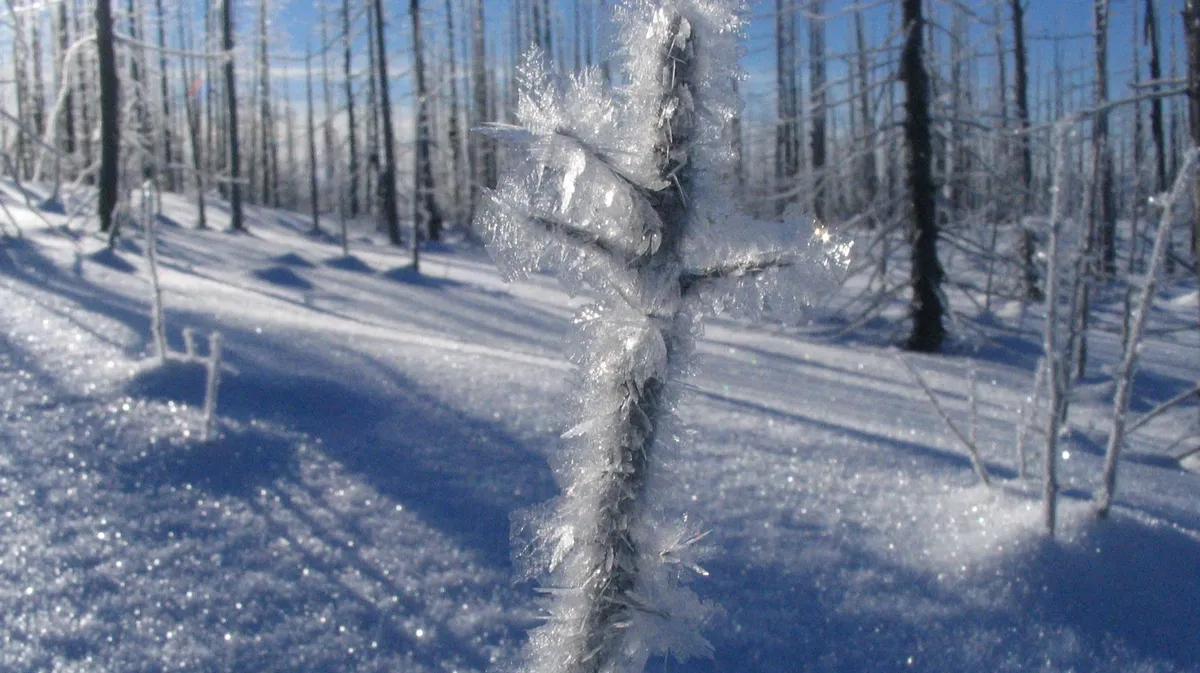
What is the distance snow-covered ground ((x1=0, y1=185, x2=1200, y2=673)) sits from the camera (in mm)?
2121

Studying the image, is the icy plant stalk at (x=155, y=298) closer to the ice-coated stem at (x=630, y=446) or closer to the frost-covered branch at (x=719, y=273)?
the ice-coated stem at (x=630, y=446)

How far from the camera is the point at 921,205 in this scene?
9.16 meters

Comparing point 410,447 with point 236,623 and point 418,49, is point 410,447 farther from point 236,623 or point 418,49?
point 418,49

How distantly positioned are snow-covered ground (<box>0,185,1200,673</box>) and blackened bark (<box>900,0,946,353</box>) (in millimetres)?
4918

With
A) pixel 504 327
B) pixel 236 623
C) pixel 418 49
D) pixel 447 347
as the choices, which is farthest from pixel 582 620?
pixel 418 49

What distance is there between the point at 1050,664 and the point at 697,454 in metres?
1.33

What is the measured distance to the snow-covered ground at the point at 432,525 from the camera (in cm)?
212

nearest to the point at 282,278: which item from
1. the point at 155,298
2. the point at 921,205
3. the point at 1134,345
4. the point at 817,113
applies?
the point at 817,113

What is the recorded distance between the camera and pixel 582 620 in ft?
2.94

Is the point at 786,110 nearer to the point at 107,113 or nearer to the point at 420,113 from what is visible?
the point at 420,113

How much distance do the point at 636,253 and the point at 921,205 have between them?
9.11 metres

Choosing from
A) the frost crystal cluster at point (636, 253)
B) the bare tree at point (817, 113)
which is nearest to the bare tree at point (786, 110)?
the bare tree at point (817, 113)

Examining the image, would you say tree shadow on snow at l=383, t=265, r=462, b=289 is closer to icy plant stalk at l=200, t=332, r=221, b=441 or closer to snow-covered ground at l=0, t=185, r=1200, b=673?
snow-covered ground at l=0, t=185, r=1200, b=673

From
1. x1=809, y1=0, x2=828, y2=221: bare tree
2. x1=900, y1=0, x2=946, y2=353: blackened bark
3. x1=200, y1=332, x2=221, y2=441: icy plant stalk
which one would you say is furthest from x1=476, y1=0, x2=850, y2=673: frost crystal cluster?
x1=900, y1=0, x2=946, y2=353: blackened bark
